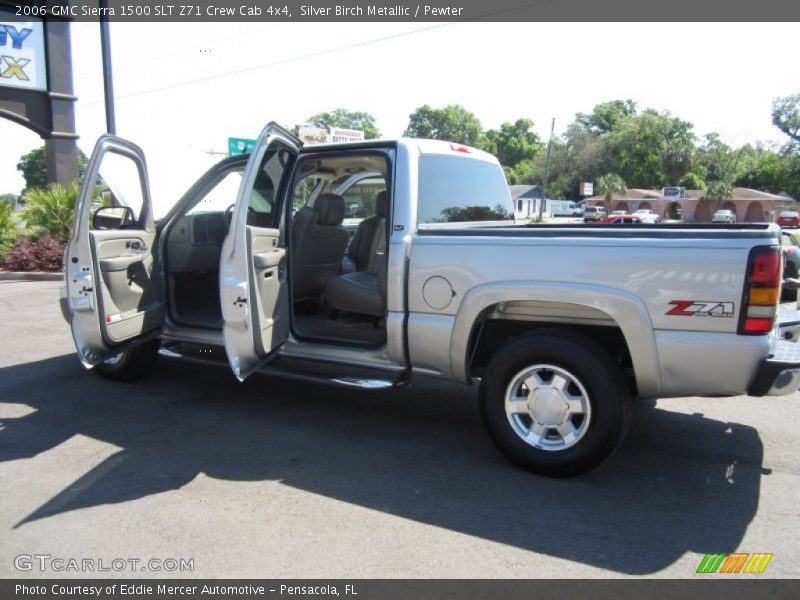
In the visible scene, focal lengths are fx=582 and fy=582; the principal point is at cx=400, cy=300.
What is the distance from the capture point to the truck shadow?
309 centimetres

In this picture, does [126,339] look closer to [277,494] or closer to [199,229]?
[199,229]

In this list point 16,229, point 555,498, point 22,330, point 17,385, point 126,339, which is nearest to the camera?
point 555,498

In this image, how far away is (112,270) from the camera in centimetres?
452

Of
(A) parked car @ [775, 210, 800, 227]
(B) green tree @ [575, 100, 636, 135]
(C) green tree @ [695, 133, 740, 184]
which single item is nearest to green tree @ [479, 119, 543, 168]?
(B) green tree @ [575, 100, 636, 135]

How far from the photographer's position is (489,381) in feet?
12.0

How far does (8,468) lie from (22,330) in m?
4.64

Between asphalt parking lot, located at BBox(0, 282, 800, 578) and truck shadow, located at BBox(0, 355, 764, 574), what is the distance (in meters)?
0.01

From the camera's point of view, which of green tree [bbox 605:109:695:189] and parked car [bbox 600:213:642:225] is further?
green tree [bbox 605:109:695:189]

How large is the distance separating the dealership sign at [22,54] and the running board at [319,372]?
619 inches

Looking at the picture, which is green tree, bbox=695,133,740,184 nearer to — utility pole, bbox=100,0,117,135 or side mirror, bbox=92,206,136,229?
utility pole, bbox=100,0,117,135

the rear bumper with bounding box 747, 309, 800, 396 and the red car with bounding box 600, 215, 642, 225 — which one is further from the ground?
the red car with bounding box 600, 215, 642, 225

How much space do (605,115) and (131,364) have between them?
10965cm
